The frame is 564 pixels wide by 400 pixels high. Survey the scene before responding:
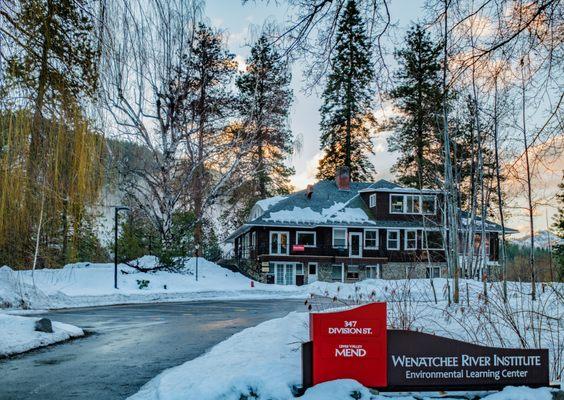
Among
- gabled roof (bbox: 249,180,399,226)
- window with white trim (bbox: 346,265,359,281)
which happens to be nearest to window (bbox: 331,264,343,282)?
window with white trim (bbox: 346,265,359,281)

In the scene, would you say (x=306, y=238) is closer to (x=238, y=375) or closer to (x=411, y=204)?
(x=411, y=204)

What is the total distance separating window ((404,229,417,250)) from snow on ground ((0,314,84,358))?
113ft

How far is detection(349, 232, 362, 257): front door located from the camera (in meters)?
44.4

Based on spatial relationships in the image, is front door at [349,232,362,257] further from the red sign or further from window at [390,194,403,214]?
the red sign

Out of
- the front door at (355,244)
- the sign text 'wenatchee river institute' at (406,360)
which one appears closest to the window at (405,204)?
the front door at (355,244)

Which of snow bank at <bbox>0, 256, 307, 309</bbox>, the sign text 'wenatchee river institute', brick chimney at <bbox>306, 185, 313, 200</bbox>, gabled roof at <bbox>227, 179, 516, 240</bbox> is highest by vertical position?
brick chimney at <bbox>306, 185, 313, 200</bbox>

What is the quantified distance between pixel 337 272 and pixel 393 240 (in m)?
5.16

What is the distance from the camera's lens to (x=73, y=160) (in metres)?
5.46

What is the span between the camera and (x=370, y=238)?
147 feet

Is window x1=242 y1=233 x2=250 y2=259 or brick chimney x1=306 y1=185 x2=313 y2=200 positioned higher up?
brick chimney x1=306 y1=185 x2=313 y2=200

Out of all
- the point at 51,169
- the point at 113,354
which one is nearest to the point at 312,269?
the point at 113,354

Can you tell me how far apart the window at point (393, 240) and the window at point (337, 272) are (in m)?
4.20

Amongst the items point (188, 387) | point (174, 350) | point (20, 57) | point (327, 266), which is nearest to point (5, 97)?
point (20, 57)

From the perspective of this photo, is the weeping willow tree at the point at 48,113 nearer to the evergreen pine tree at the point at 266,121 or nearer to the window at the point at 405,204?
the evergreen pine tree at the point at 266,121
